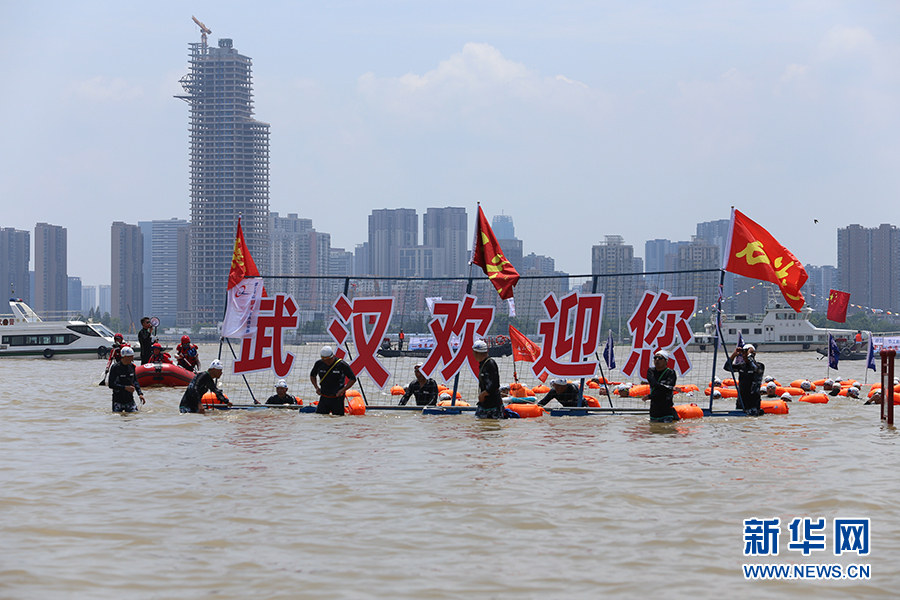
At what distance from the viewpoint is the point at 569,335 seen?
16.3 meters

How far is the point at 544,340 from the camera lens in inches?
647

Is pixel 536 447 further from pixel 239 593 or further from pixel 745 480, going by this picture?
pixel 239 593

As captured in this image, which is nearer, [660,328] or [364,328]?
[660,328]

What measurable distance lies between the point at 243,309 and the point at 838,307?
1122 inches

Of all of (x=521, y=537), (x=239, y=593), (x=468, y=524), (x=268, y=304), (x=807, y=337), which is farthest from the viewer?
(x=807, y=337)

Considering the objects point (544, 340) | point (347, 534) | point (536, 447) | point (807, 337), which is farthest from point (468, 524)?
point (807, 337)

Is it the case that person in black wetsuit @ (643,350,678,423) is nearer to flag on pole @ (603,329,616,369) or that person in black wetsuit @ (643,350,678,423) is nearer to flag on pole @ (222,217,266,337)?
flag on pole @ (603,329,616,369)

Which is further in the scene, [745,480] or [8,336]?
[8,336]

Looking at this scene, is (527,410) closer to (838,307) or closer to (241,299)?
(241,299)

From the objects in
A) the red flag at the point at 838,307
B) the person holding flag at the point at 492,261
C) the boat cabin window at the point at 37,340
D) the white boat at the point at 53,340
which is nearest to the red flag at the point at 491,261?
the person holding flag at the point at 492,261

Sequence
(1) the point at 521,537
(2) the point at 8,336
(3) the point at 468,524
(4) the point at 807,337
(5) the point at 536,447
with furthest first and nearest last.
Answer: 1. (4) the point at 807,337
2. (2) the point at 8,336
3. (5) the point at 536,447
4. (3) the point at 468,524
5. (1) the point at 521,537

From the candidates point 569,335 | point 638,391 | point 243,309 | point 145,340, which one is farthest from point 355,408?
point 145,340

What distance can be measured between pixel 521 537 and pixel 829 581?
2579 millimetres

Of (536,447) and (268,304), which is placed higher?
(268,304)
